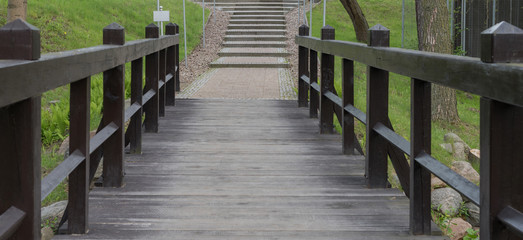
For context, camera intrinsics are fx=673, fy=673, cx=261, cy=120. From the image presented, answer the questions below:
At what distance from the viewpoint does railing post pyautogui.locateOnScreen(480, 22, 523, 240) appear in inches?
93.5

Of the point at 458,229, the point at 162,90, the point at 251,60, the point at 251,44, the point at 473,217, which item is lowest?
the point at 473,217

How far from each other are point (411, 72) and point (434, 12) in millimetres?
8074

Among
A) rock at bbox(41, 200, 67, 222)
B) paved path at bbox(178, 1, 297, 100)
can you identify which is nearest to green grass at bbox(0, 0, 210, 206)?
paved path at bbox(178, 1, 297, 100)

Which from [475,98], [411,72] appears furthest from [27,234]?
[475,98]

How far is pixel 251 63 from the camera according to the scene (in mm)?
16125

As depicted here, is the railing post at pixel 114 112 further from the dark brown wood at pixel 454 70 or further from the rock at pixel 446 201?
the rock at pixel 446 201

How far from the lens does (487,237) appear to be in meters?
2.51

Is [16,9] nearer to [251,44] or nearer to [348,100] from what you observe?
[348,100]

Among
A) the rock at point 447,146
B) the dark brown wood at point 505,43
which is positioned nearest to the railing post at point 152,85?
the rock at point 447,146

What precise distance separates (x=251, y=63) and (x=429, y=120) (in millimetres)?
12729

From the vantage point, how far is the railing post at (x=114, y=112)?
14.9 feet

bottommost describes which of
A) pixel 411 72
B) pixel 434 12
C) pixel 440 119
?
pixel 440 119

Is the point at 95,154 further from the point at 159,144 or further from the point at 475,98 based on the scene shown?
the point at 475,98

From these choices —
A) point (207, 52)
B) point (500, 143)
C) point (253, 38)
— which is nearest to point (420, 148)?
point (500, 143)
